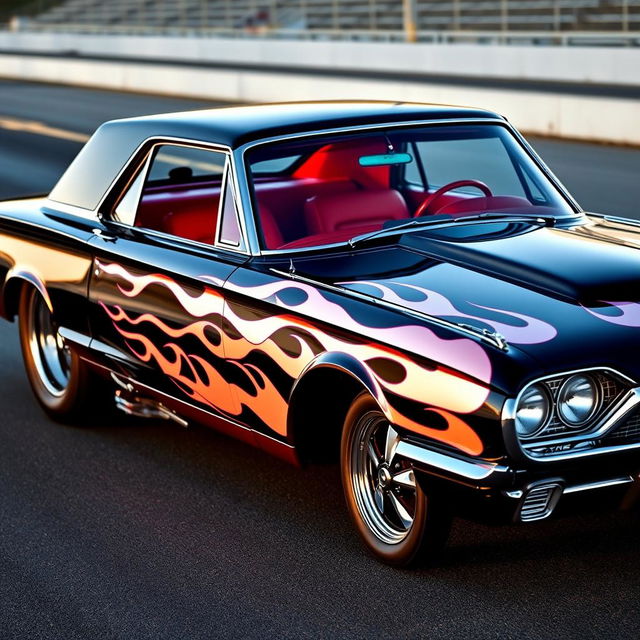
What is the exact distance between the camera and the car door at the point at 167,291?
17.8 ft

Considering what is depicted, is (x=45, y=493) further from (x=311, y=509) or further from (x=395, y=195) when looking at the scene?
(x=395, y=195)

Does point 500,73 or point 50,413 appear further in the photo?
point 500,73

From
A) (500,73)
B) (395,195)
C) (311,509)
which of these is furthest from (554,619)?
(500,73)

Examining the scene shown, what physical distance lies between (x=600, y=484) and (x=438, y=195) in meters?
2.05

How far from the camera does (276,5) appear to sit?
47.5 meters

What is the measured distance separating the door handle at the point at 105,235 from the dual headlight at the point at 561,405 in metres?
2.70

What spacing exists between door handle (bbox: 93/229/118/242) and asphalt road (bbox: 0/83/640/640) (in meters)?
1.03

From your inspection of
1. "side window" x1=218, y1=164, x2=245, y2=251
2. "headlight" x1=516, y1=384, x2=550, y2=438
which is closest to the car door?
"side window" x1=218, y1=164, x2=245, y2=251

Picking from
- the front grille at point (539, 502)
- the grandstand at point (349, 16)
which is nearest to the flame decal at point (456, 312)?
the front grille at point (539, 502)

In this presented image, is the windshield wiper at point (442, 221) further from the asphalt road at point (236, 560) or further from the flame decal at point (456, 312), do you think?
the asphalt road at point (236, 560)

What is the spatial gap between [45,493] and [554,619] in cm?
252

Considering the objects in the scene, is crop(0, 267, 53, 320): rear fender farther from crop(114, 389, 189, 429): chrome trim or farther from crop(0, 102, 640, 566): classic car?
crop(114, 389, 189, 429): chrome trim

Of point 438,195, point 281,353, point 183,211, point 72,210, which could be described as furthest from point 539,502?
point 72,210

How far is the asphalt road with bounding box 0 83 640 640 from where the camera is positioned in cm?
431
